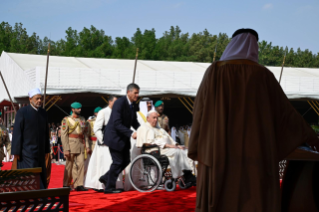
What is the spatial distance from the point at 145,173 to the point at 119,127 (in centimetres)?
83

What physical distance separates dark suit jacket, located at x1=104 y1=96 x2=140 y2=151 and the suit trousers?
1003 mm

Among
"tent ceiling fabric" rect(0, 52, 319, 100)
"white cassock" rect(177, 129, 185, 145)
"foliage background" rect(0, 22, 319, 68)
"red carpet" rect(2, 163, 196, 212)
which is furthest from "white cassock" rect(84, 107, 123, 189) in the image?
"foliage background" rect(0, 22, 319, 68)

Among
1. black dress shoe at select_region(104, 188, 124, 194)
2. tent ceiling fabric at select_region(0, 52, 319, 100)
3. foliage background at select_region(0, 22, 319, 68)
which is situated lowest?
black dress shoe at select_region(104, 188, 124, 194)

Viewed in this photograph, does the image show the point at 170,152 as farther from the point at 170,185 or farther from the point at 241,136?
the point at 241,136

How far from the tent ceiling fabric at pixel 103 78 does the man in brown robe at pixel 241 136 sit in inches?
357

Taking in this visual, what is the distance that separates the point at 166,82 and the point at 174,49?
Result: 42452 mm

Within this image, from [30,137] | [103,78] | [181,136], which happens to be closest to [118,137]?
[30,137]

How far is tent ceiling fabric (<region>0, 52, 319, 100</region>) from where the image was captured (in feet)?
39.2

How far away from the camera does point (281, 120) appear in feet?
8.98

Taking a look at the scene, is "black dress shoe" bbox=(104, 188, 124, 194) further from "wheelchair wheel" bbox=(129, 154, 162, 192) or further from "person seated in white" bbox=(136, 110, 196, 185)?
"person seated in white" bbox=(136, 110, 196, 185)

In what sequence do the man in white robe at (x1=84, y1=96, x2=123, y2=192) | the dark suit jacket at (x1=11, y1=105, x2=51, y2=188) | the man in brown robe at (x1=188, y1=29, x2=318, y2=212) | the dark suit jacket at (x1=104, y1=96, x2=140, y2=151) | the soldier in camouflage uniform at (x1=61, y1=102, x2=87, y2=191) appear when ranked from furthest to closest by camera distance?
the soldier in camouflage uniform at (x1=61, y1=102, x2=87, y2=191) < the man in white robe at (x1=84, y1=96, x2=123, y2=192) < the dark suit jacket at (x1=104, y1=96, x2=140, y2=151) < the dark suit jacket at (x1=11, y1=105, x2=51, y2=188) < the man in brown robe at (x1=188, y1=29, x2=318, y2=212)

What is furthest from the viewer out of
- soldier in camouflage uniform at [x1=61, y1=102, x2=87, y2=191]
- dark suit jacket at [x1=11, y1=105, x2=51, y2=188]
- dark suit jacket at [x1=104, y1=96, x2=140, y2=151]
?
soldier in camouflage uniform at [x1=61, y1=102, x2=87, y2=191]

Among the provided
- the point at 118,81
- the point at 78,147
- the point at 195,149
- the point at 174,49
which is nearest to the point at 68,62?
the point at 118,81

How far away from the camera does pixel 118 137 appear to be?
19.5ft
